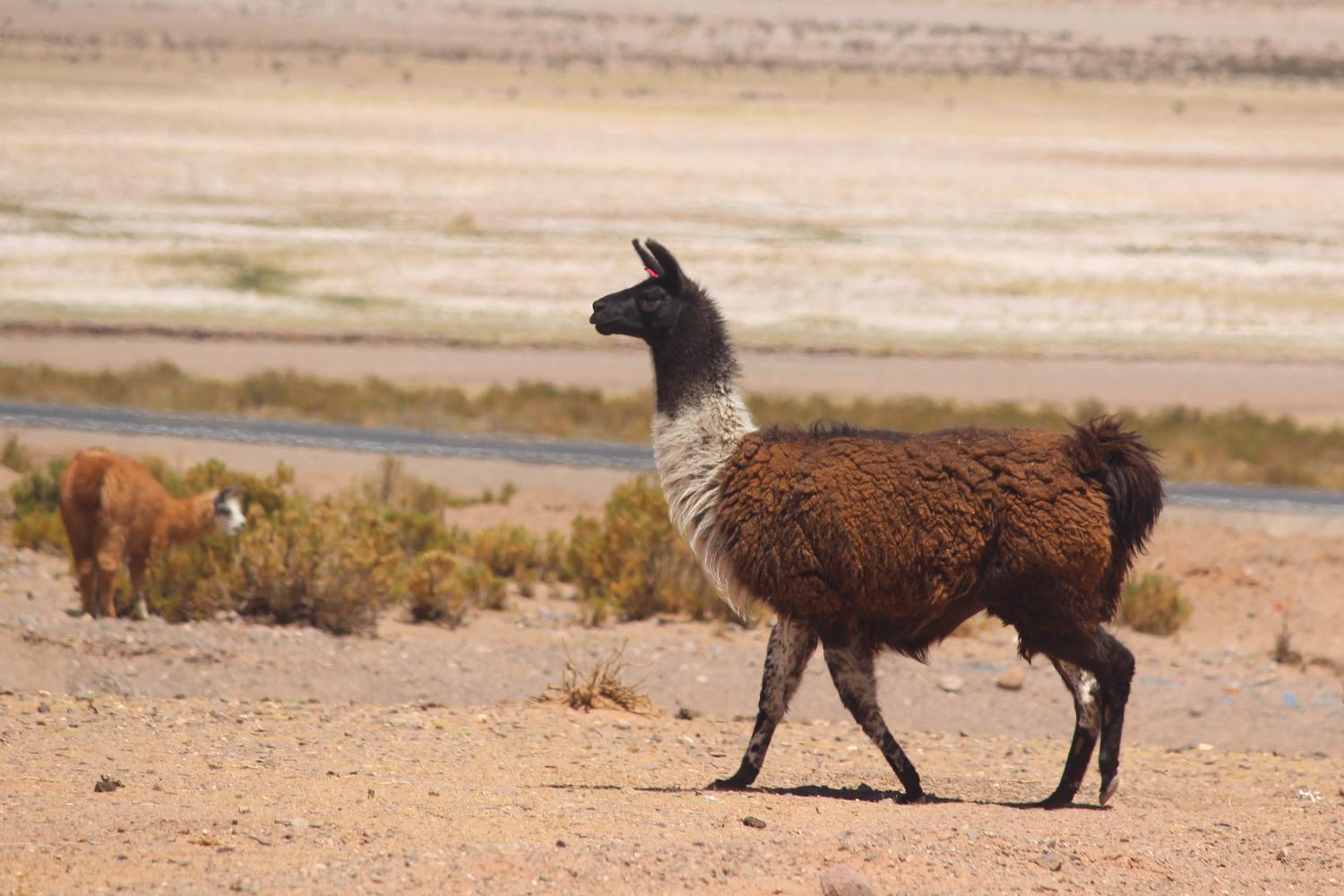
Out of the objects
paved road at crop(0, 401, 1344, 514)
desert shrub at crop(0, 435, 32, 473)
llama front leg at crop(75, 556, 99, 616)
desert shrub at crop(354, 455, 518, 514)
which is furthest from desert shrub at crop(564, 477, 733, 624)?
desert shrub at crop(0, 435, 32, 473)

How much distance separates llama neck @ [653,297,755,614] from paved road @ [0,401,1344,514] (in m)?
11.5

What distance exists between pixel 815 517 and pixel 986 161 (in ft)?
189

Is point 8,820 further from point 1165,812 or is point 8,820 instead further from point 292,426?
point 292,426

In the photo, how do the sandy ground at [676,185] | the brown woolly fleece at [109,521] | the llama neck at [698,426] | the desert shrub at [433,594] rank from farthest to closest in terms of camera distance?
1. the sandy ground at [676,185]
2. the desert shrub at [433,594]
3. the brown woolly fleece at [109,521]
4. the llama neck at [698,426]

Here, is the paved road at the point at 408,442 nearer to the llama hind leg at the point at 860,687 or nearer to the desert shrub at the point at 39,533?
the desert shrub at the point at 39,533

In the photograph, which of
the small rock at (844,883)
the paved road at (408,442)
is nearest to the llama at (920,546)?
the small rock at (844,883)

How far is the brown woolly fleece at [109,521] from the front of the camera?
38.5 feet

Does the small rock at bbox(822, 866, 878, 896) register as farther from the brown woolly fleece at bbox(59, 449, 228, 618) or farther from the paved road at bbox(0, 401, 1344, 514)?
the paved road at bbox(0, 401, 1344, 514)

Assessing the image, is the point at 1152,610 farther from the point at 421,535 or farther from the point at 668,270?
the point at 668,270

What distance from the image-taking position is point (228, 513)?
12.4 metres

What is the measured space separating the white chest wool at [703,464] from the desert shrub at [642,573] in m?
5.16

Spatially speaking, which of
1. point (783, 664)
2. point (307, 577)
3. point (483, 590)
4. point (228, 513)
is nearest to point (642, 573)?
point (483, 590)

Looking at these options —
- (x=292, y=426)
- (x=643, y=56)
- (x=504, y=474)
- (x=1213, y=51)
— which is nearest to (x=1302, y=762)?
(x=504, y=474)

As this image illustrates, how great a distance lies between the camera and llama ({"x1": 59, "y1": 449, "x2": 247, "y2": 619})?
11.7 metres
